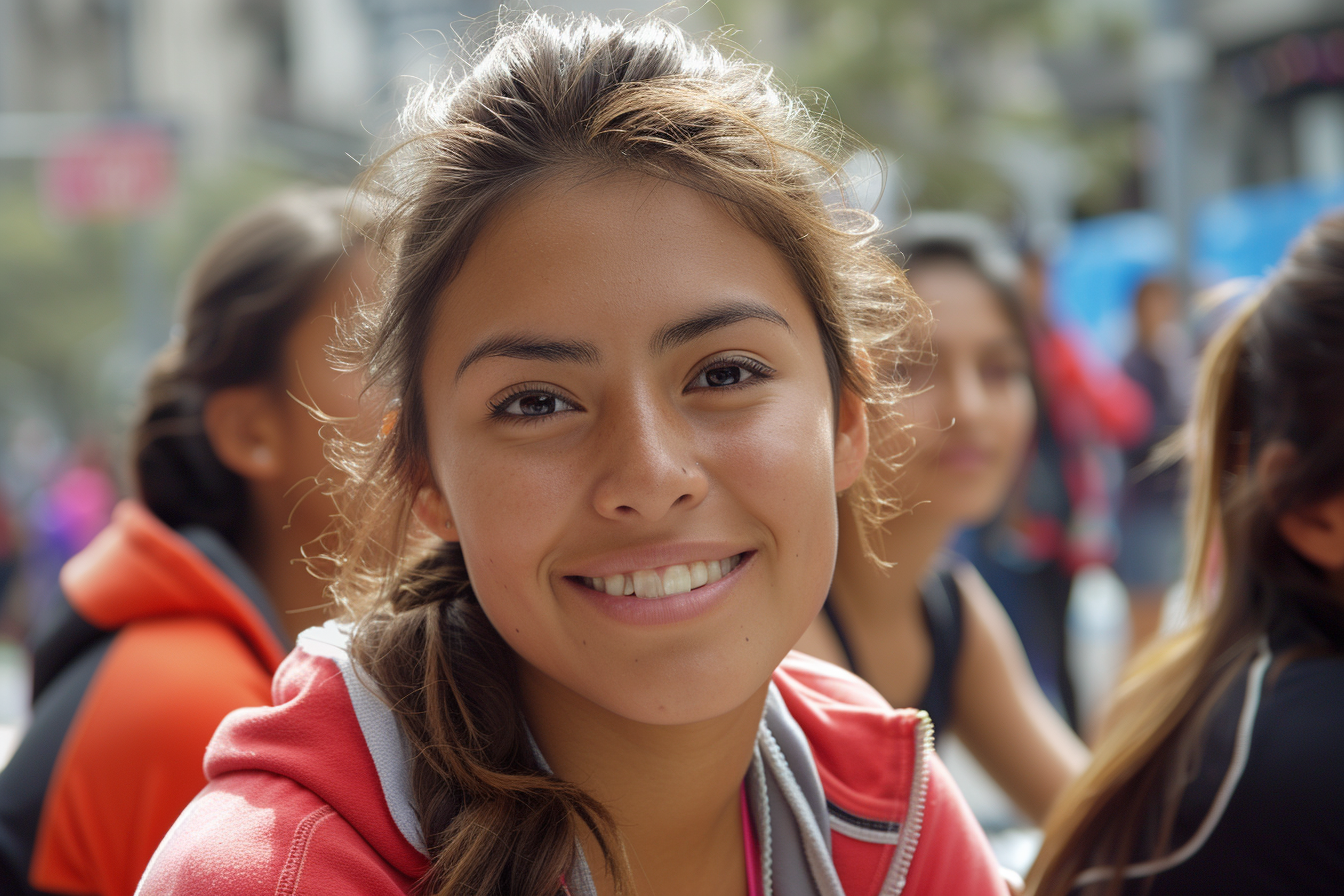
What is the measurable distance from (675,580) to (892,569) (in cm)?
144

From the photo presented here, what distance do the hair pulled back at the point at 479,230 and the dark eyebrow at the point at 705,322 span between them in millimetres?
100

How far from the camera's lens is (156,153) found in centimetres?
859

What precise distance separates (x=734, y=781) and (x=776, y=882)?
13 cm

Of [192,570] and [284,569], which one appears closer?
[192,570]

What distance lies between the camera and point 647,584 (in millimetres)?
1254

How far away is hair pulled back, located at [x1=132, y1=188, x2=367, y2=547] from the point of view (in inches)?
92.9

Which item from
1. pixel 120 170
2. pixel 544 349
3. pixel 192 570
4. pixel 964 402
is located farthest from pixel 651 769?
pixel 120 170

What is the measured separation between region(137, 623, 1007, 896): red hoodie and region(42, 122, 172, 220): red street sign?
8084mm

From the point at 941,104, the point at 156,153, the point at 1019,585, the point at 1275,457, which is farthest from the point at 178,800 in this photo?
the point at 941,104

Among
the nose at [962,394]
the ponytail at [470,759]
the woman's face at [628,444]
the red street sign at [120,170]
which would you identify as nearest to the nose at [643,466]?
the woman's face at [628,444]

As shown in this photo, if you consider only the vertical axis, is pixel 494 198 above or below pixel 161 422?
above

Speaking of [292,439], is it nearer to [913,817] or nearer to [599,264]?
[599,264]

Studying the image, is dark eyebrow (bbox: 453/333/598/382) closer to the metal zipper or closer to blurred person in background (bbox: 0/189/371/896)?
blurred person in background (bbox: 0/189/371/896)

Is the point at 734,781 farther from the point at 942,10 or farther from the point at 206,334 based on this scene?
the point at 942,10
